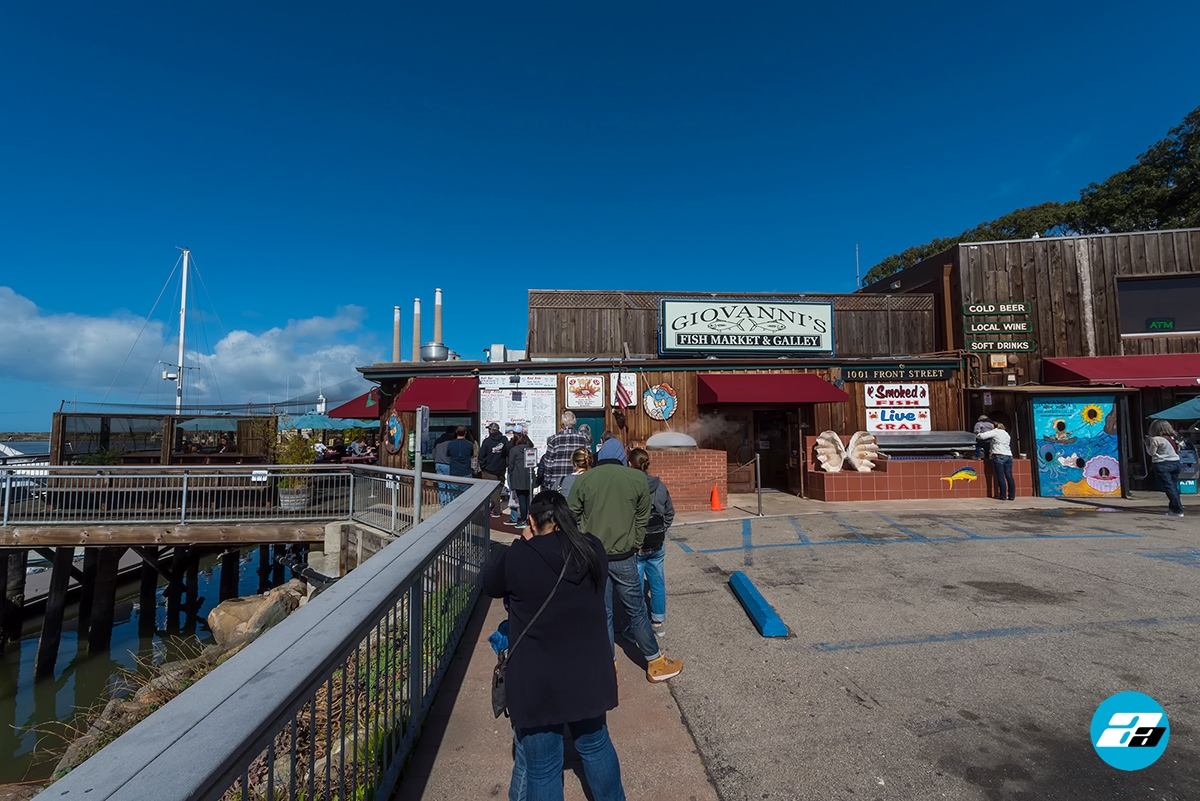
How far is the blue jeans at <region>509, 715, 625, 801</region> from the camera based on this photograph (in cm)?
237

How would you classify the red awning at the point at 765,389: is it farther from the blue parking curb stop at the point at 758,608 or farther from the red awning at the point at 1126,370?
the blue parking curb stop at the point at 758,608

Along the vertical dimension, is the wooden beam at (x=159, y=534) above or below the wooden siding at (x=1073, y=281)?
below

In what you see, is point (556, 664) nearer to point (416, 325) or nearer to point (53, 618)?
point (53, 618)

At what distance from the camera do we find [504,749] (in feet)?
10.4

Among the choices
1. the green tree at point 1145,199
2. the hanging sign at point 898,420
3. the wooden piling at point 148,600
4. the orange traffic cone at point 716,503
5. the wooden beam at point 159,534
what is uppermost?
the green tree at point 1145,199

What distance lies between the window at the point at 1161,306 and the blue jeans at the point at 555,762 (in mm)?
18803

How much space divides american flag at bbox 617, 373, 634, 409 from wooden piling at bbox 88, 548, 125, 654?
40.5 feet

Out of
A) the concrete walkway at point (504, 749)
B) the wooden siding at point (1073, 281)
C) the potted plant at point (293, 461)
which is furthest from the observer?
the wooden siding at point (1073, 281)

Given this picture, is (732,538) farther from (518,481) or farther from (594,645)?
(594,645)

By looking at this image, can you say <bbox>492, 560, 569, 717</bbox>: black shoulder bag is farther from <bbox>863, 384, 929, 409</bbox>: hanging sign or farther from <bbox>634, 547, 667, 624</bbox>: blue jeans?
<bbox>863, 384, 929, 409</bbox>: hanging sign

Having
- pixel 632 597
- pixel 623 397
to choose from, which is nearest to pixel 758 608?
pixel 632 597

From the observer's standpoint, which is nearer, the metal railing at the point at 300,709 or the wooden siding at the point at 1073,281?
the metal railing at the point at 300,709

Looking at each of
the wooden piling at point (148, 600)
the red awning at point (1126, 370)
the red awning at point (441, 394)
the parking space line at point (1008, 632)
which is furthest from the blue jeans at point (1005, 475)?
the wooden piling at point (148, 600)

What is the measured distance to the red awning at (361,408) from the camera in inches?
562
